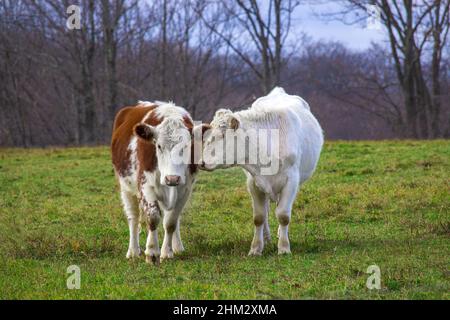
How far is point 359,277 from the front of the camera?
6.24 meters

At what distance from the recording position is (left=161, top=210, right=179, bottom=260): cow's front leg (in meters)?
7.70

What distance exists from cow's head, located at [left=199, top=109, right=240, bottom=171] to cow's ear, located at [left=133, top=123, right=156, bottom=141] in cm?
51

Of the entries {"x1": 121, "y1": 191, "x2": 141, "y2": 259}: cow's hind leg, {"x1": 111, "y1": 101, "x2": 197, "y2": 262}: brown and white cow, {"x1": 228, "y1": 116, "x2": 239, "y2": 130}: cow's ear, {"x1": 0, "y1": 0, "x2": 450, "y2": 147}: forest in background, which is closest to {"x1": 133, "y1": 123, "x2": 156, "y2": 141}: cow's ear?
{"x1": 111, "y1": 101, "x2": 197, "y2": 262}: brown and white cow

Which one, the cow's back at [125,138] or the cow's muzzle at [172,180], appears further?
the cow's back at [125,138]

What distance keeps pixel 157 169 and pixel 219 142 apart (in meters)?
0.67

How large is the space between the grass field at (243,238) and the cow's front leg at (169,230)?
23 centimetres

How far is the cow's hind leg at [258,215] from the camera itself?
25.5ft

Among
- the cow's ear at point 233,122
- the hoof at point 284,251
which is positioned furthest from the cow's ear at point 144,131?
the hoof at point 284,251

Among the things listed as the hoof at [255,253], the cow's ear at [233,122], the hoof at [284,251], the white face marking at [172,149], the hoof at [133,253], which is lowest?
the hoof at [133,253]

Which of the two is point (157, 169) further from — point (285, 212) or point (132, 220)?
point (285, 212)

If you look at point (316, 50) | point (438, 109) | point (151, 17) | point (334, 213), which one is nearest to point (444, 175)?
point (334, 213)

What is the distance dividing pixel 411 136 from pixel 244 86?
19620mm

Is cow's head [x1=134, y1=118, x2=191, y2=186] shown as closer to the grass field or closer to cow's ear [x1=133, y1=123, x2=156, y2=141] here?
cow's ear [x1=133, y1=123, x2=156, y2=141]

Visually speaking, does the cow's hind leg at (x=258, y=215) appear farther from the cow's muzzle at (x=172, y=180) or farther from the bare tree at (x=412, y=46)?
the bare tree at (x=412, y=46)
